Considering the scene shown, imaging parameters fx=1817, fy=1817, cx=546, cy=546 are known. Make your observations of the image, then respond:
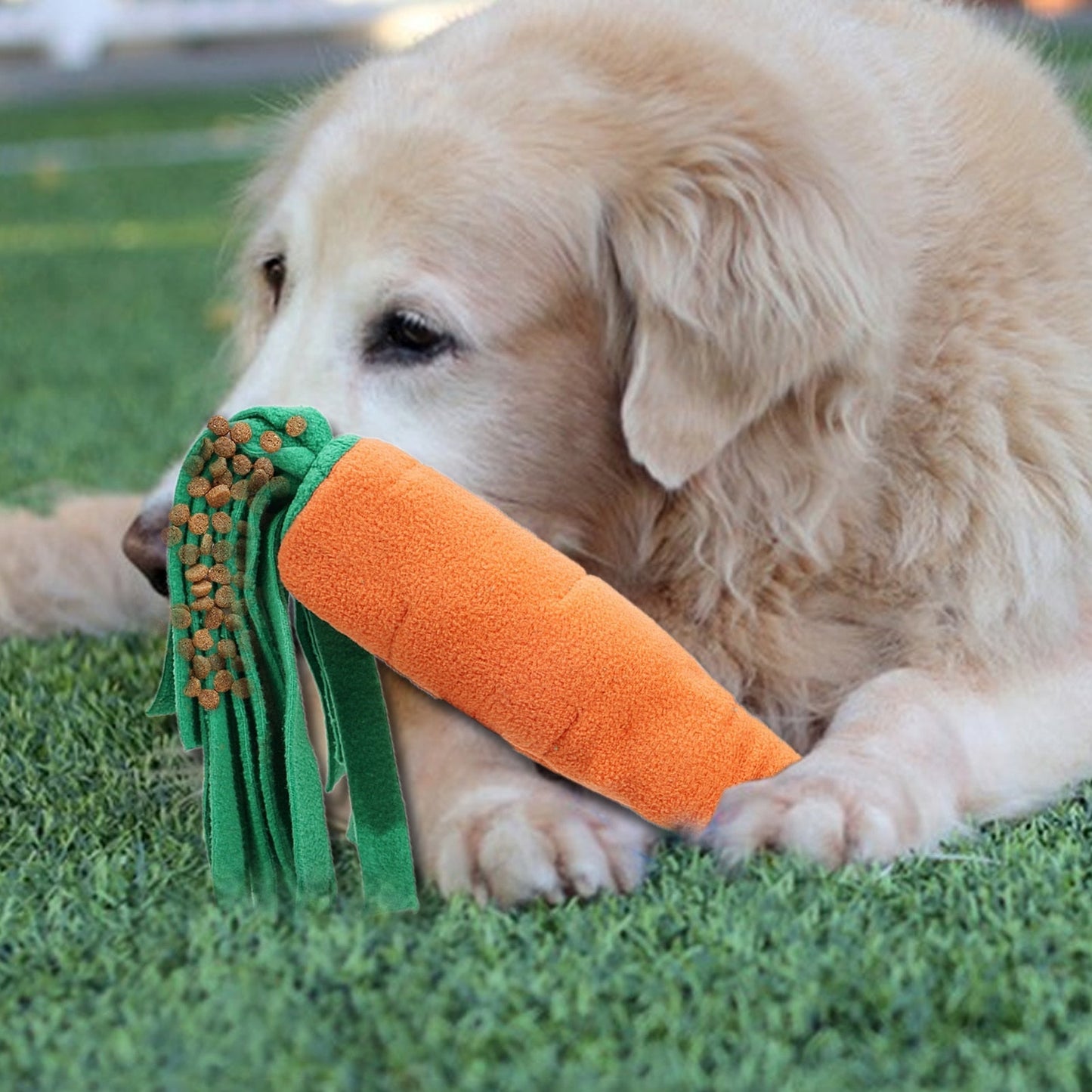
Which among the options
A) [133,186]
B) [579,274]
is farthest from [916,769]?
[133,186]

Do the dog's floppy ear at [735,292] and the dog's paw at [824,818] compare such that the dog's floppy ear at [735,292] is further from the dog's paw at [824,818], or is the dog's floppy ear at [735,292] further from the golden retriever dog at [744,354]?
the dog's paw at [824,818]

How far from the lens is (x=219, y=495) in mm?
1893

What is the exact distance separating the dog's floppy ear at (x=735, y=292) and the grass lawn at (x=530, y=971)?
0.51 meters

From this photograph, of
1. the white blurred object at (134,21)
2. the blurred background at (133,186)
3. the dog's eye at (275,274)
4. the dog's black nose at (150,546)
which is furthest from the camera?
the white blurred object at (134,21)

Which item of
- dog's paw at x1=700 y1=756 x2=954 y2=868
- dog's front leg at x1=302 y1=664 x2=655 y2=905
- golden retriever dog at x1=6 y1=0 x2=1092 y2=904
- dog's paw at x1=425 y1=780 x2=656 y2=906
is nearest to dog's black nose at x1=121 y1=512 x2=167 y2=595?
golden retriever dog at x1=6 y1=0 x2=1092 y2=904

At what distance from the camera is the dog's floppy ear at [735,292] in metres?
2.04

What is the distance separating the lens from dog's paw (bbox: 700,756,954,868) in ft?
5.75

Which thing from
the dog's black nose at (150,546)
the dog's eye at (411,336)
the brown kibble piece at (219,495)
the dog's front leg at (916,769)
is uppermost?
the dog's eye at (411,336)

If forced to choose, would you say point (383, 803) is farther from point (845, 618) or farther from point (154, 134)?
point (154, 134)

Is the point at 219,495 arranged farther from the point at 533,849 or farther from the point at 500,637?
the point at 533,849

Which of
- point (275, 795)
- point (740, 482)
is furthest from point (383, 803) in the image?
point (740, 482)

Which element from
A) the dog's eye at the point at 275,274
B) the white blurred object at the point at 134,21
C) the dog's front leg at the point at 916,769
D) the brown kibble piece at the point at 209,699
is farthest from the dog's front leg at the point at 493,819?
the white blurred object at the point at 134,21

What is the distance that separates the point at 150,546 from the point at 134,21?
42.9 feet

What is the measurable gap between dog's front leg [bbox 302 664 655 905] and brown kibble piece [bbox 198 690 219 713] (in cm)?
23
